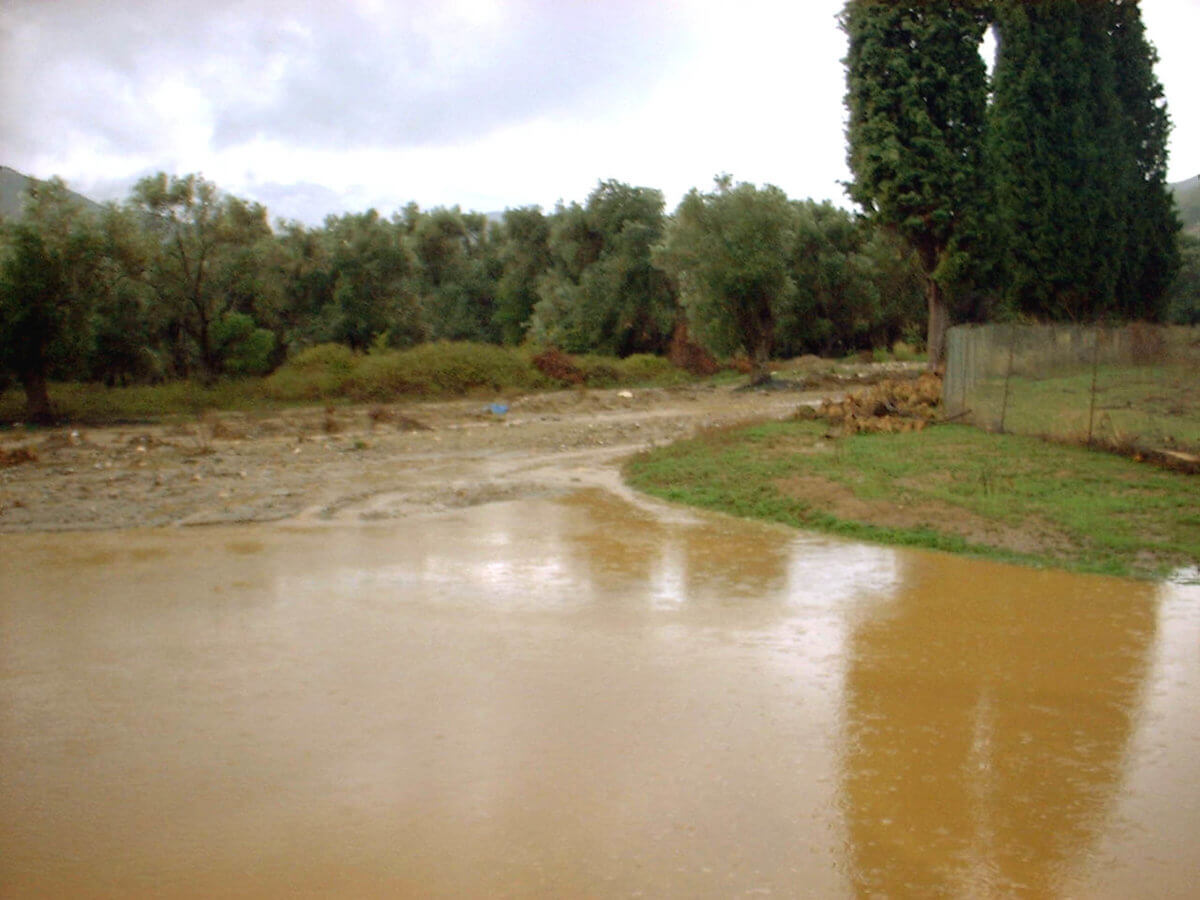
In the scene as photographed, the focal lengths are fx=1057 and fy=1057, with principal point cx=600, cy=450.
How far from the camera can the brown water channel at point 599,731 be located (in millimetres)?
4859

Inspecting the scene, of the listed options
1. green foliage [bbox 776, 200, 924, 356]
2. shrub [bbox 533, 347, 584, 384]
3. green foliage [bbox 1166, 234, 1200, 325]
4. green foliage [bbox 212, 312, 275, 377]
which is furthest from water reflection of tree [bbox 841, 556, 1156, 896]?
green foliage [bbox 776, 200, 924, 356]

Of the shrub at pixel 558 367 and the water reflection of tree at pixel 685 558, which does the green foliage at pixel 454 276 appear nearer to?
the shrub at pixel 558 367

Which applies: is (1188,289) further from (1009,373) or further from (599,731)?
(599,731)

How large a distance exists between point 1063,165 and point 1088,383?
14384 mm

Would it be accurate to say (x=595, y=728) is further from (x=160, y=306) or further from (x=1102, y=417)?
(x=160, y=306)

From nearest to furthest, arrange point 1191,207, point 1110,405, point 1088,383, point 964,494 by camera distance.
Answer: point 964,494, point 1110,405, point 1088,383, point 1191,207

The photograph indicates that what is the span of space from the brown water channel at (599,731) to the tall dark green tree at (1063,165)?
2139 centimetres

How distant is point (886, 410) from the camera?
22.3 m

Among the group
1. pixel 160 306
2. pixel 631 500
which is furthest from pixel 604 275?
pixel 631 500

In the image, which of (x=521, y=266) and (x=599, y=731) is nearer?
(x=599, y=731)

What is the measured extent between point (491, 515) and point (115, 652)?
6984mm

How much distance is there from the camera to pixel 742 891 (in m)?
4.56

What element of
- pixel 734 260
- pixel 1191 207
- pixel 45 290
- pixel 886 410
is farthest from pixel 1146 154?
pixel 1191 207

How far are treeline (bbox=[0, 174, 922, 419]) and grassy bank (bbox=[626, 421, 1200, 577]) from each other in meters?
17.5
